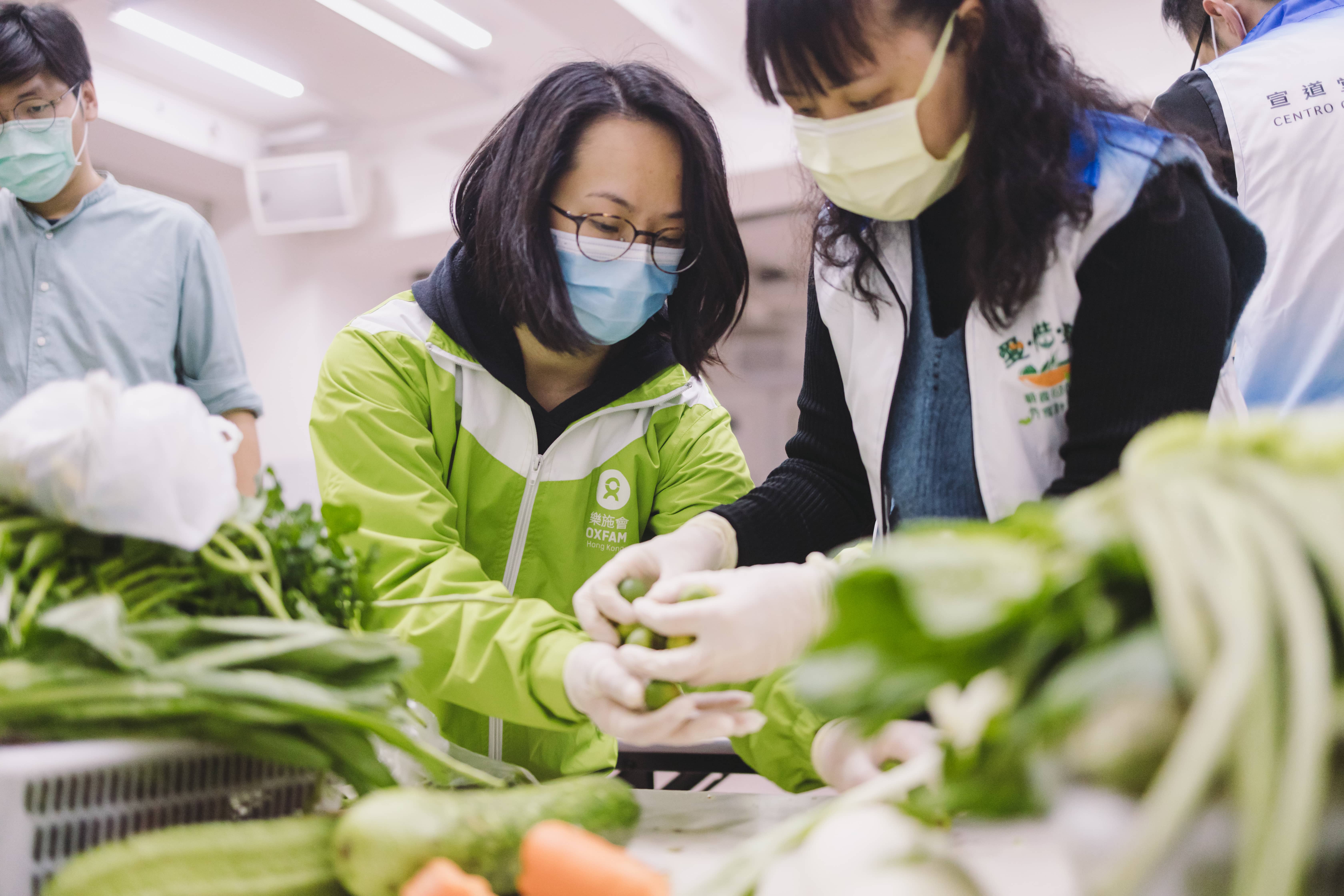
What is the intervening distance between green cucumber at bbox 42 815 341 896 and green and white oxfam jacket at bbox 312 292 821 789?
35cm

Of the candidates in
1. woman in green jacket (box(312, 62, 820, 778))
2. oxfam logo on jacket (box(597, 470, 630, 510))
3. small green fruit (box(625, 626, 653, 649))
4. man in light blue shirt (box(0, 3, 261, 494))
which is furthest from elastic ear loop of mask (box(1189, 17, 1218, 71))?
man in light blue shirt (box(0, 3, 261, 494))

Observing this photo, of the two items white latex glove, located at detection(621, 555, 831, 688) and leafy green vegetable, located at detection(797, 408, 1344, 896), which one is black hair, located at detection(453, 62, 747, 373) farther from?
leafy green vegetable, located at detection(797, 408, 1344, 896)

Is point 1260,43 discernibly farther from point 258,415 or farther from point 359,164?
point 359,164

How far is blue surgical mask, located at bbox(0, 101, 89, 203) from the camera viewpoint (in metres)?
2.05

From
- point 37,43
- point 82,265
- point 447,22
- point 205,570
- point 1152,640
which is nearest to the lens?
point 1152,640

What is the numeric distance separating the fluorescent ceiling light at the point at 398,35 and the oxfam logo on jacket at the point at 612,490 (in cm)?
339

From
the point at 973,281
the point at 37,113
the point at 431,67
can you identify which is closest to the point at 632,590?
the point at 973,281

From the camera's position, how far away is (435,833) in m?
0.59

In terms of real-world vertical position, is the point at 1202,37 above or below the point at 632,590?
above

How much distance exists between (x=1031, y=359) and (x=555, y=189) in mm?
704

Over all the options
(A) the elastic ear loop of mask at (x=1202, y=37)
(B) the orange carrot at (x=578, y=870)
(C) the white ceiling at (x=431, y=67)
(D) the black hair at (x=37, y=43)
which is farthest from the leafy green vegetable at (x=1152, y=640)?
(C) the white ceiling at (x=431, y=67)

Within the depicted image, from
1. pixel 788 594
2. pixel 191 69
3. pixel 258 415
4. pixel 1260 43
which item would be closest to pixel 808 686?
pixel 788 594

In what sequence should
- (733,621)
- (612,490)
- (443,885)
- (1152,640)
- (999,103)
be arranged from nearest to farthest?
(1152,640) → (443,885) → (733,621) → (999,103) → (612,490)

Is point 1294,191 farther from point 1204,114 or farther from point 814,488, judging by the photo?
point 814,488
